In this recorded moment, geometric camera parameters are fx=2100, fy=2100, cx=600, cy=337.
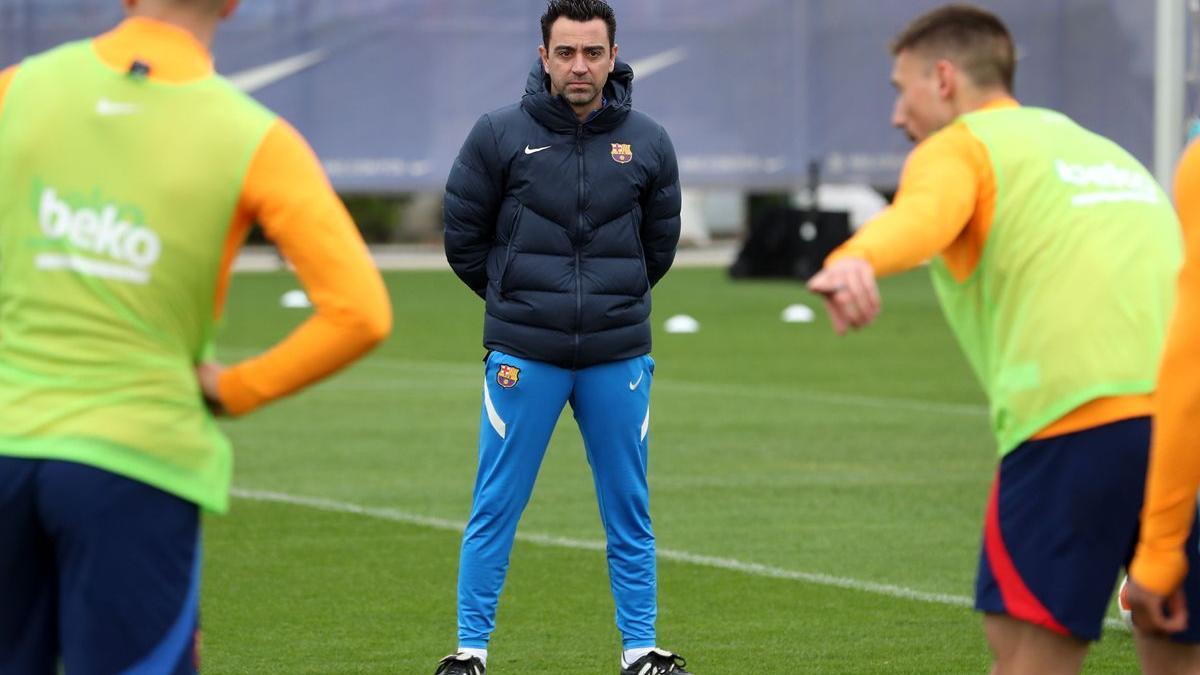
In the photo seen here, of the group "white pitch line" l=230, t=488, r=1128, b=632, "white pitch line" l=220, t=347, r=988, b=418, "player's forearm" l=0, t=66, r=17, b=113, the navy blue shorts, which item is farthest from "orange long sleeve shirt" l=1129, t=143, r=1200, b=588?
"white pitch line" l=220, t=347, r=988, b=418

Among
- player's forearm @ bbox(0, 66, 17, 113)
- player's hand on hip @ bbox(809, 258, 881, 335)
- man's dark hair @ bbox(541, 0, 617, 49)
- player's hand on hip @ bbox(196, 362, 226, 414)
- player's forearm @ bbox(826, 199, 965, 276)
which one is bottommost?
player's hand on hip @ bbox(196, 362, 226, 414)

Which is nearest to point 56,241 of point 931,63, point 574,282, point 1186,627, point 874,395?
point 931,63

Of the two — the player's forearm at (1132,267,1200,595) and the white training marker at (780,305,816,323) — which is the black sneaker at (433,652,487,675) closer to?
the player's forearm at (1132,267,1200,595)

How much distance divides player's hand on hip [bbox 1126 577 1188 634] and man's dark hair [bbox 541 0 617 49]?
11.0ft

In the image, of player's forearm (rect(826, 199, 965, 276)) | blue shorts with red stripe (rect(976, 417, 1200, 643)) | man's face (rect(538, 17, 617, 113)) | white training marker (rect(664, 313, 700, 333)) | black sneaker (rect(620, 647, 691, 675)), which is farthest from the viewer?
white training marker (rect(664, 313, 700, 333))

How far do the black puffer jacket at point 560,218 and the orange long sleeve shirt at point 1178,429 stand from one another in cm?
313

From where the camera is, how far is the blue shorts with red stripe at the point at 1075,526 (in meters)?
4.57

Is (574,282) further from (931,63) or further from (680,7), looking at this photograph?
(680,7)

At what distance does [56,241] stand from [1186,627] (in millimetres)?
2559

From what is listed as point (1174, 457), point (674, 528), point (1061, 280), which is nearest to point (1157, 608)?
point (1174, 457)

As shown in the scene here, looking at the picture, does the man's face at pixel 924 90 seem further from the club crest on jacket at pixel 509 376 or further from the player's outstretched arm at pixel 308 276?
the club crest on jacket at pixel 509 376

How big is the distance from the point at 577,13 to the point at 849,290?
327 centimetres

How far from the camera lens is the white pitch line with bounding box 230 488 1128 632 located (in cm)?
902

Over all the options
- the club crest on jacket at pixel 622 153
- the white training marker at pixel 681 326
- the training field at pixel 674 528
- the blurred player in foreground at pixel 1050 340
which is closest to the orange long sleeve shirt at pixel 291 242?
the blurred player in foreground at pixel 1050 340
